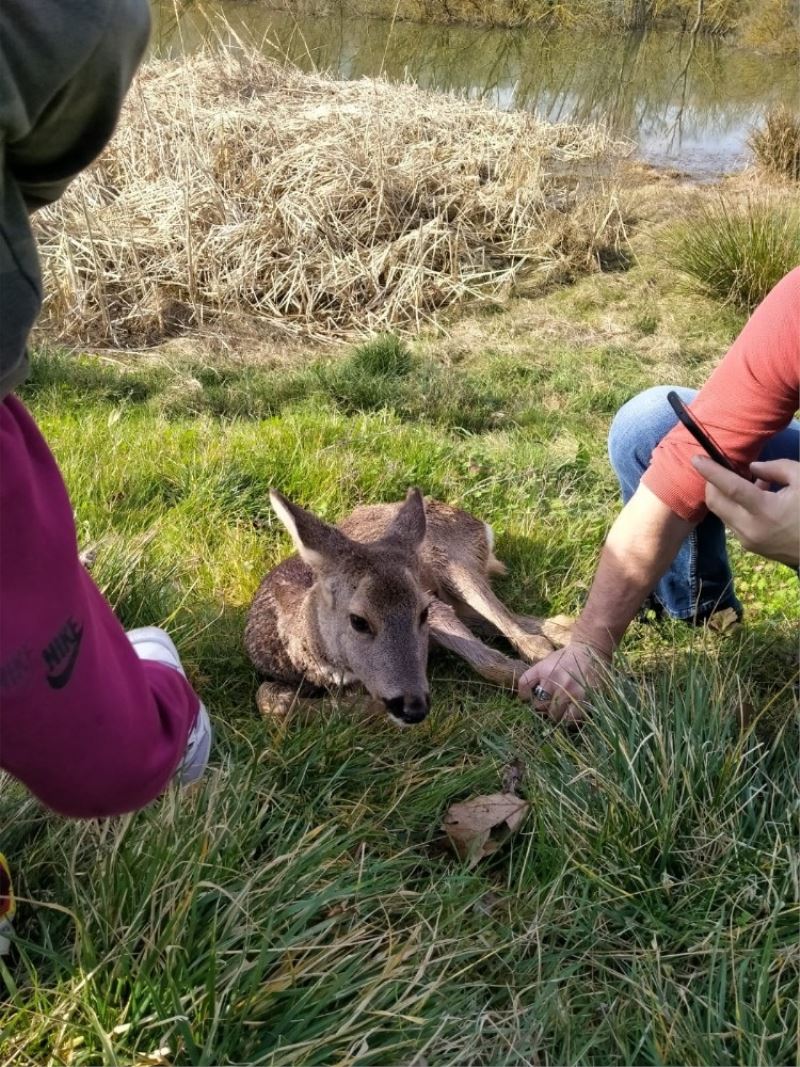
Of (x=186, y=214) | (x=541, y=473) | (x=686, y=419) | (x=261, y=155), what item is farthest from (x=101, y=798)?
(x=261, y=155)

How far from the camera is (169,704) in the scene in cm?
210

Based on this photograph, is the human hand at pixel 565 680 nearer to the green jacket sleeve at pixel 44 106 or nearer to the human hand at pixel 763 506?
the human hand at pixel 763 506

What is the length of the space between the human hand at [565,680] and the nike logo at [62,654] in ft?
5.97

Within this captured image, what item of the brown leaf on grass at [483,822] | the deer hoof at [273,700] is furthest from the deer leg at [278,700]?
the brown leaf on grass at [483,822]

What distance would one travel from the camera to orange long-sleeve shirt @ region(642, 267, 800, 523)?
3.16 meters

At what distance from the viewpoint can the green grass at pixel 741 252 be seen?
8492 mm

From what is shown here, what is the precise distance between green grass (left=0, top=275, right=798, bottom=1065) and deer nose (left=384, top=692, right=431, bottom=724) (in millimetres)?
75

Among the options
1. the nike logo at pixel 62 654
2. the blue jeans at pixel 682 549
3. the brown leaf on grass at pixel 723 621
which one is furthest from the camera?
the blue jeans at pixel 682 549

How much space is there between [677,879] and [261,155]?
30.5 ft

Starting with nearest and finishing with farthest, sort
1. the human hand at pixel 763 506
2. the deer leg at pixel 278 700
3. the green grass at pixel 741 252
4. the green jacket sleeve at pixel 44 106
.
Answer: the green jacket sleeve at pixel 44 106, the human hand at pixel 763 506, the deer leg at pixel 278 700, the green grass at pixel 741 252

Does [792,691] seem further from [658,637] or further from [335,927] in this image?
[335,927]

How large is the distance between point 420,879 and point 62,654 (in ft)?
4.23

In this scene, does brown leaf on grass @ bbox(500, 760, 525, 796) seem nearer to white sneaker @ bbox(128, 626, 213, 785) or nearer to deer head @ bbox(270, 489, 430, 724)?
deer head @ bbox(270, 489, 430, 724)

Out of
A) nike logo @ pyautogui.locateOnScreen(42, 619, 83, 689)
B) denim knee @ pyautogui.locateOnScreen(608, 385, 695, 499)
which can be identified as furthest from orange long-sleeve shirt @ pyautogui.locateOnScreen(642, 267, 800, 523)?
nike logo @ pyautogui.locateOnScreen(42, 619, 83, 689)
